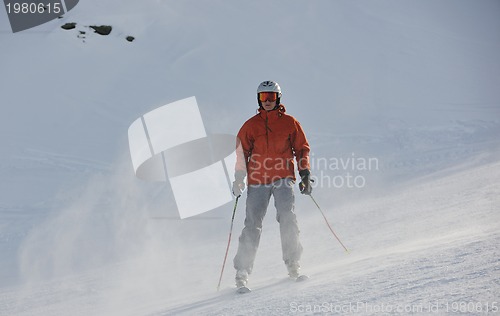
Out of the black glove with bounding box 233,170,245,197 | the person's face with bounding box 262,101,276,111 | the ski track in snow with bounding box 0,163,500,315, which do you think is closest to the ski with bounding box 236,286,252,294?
the ski track in snow with bounding box 0,163,500,315

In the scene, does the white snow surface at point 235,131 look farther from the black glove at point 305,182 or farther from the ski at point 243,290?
the black glove at point 305,182

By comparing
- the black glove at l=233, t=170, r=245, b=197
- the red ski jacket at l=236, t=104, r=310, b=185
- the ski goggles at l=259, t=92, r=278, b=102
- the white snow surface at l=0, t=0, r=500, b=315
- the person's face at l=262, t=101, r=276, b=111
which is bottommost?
the white snow surface at l=0, t=0, r=500, b=315

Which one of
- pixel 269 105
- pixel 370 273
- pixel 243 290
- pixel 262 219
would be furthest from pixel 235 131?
pixel 370 273

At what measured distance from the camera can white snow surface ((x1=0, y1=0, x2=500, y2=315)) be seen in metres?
4.13

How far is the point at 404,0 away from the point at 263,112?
25376 mm

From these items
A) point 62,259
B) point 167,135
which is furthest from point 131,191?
point 62,259

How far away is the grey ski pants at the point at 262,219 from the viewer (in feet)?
15.5

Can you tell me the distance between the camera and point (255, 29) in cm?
2356

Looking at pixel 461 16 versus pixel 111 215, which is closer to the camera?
pixel 111 215

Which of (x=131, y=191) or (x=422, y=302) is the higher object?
(x=422, y=302)

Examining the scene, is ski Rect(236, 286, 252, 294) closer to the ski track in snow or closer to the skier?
the ski track in snow

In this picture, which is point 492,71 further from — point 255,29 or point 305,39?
point 255,29

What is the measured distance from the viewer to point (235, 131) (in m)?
14.8

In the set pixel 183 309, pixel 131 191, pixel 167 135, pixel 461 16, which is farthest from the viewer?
pixel 461 16
